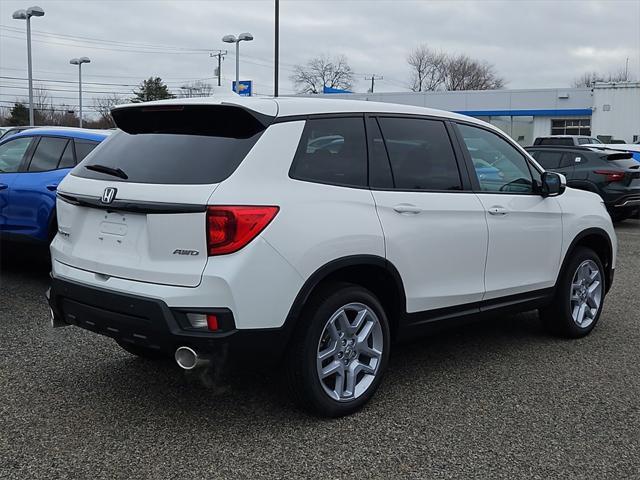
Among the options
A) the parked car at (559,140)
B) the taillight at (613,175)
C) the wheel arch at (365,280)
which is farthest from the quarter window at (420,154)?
the parked car at (559,140)

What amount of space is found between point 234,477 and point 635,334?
13.2ft

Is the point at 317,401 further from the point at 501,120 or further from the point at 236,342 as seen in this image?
the point at 501,120

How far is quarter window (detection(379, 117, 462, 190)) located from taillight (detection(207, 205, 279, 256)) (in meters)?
1.17

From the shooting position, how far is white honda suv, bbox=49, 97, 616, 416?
333cm

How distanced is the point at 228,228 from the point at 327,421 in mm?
1280

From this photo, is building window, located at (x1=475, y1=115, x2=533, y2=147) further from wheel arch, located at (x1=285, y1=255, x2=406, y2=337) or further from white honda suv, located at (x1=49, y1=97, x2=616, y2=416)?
wheel arch, located at (x1=285, y1=255, x2=406, y2=337)

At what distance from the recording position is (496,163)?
197 inches

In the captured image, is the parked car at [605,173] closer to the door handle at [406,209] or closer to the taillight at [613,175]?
the taillight at [613,175]

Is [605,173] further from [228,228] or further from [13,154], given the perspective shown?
[228,228]

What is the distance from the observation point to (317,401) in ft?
12.2

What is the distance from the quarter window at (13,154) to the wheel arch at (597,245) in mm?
5480

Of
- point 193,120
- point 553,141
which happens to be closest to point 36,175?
point 193,120

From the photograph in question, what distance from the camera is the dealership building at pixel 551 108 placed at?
3888 cm

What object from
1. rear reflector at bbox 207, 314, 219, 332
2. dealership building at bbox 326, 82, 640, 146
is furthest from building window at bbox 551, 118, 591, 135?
rear reflector at bbox 207, 314, 219, 332
